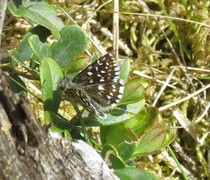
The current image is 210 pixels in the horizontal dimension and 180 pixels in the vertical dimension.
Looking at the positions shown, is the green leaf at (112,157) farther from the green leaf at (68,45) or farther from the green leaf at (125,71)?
the green leaf at (68,45)

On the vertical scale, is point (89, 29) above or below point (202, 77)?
above

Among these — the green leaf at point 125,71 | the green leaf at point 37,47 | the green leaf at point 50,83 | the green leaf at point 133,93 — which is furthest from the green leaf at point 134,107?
the green leaf at point 37,47

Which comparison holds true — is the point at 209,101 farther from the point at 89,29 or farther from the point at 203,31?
the point at 89,29

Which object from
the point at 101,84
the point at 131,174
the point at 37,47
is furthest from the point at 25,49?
the point at 131,174

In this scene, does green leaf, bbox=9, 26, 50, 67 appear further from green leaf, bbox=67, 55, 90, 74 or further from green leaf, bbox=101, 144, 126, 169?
green leaf, bbox=101, 144, 126, 169

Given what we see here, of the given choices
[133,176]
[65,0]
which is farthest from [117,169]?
[65,0]

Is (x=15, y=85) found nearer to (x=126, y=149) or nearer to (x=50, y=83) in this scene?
(x=50, y=83)
